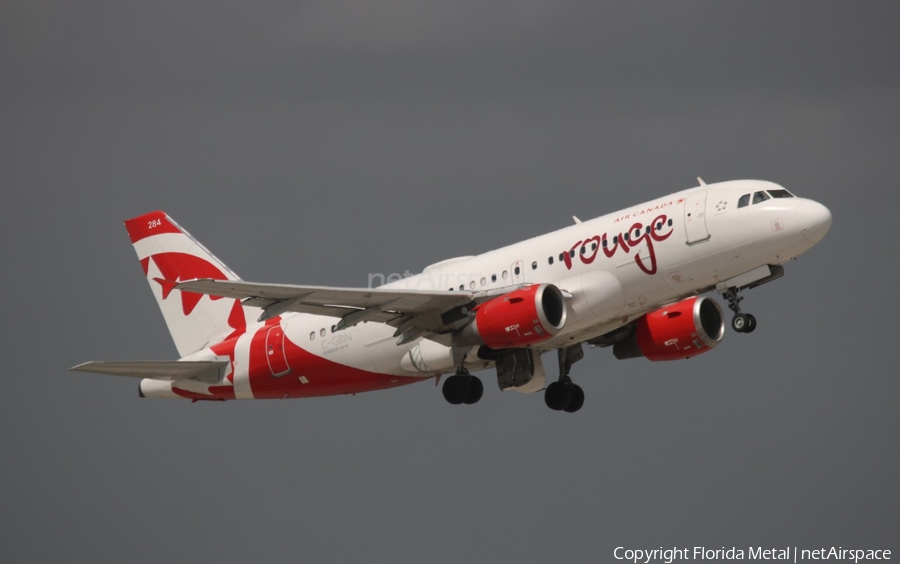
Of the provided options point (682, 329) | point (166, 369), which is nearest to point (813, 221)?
point (682, 329)

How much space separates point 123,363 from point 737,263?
21274 mm

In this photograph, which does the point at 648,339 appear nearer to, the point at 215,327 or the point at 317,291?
the point at 317,291

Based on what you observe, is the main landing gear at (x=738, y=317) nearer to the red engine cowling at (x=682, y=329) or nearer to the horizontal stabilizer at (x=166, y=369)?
the red engine cowling at (x=682, y=329)

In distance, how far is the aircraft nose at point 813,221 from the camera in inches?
1606

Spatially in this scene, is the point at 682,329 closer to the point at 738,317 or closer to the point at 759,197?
the point at 738,317

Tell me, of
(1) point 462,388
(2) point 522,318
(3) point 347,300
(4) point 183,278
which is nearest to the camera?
(2) point 522,318

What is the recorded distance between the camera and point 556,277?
44094 mm

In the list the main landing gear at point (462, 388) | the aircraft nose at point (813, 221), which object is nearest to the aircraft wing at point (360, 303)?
the main landing gear at point (462, 388)

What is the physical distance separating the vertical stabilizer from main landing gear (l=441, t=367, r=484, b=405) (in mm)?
10139

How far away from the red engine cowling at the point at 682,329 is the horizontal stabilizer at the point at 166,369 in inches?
626

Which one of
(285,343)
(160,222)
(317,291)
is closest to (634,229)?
(317,291)

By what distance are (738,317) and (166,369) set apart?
826 inches

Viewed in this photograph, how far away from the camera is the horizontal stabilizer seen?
46844 mm

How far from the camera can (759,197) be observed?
41875 millimetres
